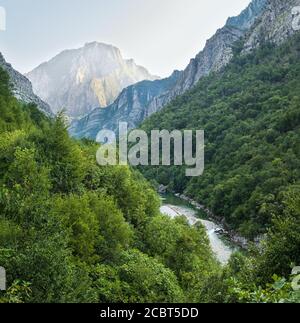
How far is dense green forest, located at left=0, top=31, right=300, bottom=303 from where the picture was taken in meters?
19.3

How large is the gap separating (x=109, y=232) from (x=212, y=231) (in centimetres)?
4338

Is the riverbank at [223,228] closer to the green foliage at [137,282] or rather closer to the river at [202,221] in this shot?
the river at [202,221]

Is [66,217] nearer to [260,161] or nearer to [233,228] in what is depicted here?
[233,228]

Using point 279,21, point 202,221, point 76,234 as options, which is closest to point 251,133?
point 202,221

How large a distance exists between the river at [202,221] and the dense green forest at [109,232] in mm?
4885

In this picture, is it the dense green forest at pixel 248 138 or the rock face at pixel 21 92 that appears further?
the rock face at pixel 21 92

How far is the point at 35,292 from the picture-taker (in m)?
18.4

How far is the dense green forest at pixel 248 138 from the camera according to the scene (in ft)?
268

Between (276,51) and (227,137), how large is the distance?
64.1m

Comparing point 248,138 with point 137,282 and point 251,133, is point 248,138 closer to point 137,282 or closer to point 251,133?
point 251,133

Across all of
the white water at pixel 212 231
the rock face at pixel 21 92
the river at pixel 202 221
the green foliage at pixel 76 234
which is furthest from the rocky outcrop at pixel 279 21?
the green foliage at pixel 76 234

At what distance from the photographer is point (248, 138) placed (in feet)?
392

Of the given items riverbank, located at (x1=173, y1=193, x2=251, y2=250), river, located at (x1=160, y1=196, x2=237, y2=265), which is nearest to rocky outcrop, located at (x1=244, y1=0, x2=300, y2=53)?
riverbank, located at (x1=173, y1=193, x2=251, y2=250)
